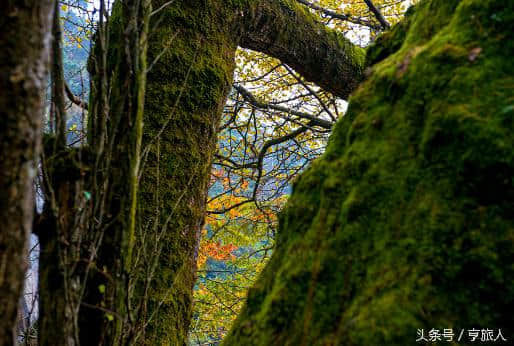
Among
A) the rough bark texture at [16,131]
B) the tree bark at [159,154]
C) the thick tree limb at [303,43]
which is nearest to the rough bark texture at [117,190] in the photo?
the tree bark at [159,154]

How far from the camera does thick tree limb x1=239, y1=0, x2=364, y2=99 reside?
4191mm

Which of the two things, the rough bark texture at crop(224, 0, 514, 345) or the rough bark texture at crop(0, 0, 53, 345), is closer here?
the rough bark texture at crop(0, 0, 53, 345)

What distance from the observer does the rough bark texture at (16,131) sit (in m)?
0.92

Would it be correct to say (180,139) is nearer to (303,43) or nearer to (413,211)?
(413,211)

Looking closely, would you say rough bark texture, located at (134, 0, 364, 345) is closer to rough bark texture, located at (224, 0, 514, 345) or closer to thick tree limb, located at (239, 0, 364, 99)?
thick tree limb, located at (239, 0, 364, 99)

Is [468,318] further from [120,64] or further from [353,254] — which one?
[120,64]

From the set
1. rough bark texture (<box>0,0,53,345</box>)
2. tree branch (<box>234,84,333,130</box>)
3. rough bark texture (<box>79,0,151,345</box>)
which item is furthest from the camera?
tree branch (<box>234,84,333,130</box>)

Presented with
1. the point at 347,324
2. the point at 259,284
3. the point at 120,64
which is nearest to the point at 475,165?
the point at 347,324

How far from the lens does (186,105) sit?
122 inches

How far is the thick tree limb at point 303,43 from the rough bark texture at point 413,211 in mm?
2703

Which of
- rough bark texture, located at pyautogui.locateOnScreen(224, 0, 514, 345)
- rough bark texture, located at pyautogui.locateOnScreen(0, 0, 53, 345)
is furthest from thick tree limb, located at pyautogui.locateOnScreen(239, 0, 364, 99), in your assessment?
rough bark texture, located at pyautogui.locateOnScreen(0, 0, 53, 345)

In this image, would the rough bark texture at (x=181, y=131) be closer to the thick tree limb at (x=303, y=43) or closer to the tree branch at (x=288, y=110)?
the thick tree limb at (x=303, y=43)

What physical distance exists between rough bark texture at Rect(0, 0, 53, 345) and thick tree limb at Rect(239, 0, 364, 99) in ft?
10.3

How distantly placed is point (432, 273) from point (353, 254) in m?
0.28
